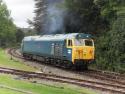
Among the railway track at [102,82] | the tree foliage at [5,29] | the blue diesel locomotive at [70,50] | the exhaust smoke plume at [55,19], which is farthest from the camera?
the tree foliage at [5,29]

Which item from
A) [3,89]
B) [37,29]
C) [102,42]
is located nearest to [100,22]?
[102,42]

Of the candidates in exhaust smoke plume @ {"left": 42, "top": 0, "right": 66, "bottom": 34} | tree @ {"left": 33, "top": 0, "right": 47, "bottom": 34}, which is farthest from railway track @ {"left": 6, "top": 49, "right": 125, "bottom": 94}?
tree @ {"left": 33, "top": 0, "right": 47, "bottom": 34}

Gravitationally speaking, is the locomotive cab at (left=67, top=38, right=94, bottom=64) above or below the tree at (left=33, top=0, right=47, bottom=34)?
below

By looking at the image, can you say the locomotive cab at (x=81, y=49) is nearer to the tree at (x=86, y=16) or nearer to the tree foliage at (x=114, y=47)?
the tree foliage at (x=114, y=47)

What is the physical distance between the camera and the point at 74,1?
45.6 meters

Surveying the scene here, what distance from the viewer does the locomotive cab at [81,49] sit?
3416 centimetres

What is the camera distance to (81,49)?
34531mm

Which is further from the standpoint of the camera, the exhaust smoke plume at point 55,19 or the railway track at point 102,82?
the exhaust smoke plume at point 55,19

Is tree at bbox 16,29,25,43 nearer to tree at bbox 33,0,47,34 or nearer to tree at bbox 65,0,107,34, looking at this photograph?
tree at bbox 33,0,47,34

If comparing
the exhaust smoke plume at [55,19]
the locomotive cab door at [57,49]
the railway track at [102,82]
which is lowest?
the railway track at [102,82]

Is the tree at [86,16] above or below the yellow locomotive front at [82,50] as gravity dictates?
above

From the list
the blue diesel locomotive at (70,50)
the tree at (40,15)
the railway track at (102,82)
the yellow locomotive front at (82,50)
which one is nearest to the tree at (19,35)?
the tree at (40,15)

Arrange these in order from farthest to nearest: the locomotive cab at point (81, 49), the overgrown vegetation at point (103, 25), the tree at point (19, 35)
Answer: the tree at point (19, 35) → the overgrown vegetation at point (103, 25) → the locomotive cab at point (81, 49)

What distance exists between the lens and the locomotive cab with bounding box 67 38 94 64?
112 ft
